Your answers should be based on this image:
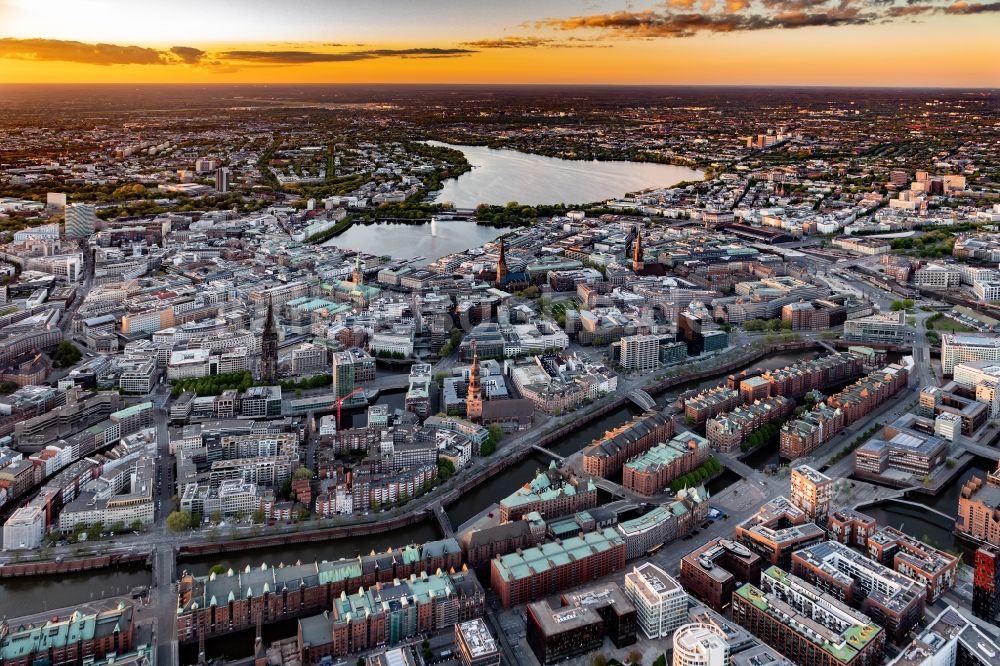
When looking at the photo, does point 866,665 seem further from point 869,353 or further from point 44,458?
point 44,458

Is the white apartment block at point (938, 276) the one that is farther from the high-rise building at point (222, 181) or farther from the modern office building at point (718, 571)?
the high-rise building at point (222, 181)

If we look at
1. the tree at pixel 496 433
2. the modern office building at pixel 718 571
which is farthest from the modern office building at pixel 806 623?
the tree at pixel 496 433

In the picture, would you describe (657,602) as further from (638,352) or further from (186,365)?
(186,365)

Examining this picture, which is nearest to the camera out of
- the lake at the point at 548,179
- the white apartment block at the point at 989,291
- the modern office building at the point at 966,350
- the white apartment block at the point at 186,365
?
the white apartment block at the point at 186,365

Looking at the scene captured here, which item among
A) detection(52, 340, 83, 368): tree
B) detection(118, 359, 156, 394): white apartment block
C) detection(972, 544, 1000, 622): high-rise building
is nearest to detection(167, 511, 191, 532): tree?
detection(118, 359, 156, 394): white apartment block

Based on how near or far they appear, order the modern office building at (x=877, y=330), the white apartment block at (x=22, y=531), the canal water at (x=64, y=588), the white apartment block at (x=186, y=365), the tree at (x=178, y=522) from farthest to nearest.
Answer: the modern office building at (x=877, y=330) < the white apartment block at (x=186, y=365) < the tree at (x=178, y=522) < the white apartment block at (x=22, y=531) < the canal water at (x=64, y=588)

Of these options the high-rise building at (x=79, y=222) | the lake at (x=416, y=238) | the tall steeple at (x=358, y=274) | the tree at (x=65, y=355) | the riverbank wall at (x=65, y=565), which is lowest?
the riverbank wall at (x=65, y=565)
